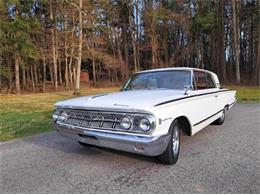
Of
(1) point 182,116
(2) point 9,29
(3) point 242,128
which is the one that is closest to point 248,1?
(2) point 9,29

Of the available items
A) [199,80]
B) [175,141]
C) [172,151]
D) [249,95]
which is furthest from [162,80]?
[249,95]

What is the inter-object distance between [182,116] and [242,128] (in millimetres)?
3266

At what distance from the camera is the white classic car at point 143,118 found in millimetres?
4000

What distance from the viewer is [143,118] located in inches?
158

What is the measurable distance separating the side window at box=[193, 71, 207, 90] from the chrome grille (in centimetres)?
244

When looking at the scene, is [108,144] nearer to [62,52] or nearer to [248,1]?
[62,52]

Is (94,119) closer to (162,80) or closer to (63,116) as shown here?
(63,116)

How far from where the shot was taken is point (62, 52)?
31.0 m

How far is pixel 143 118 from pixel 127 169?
0.91m

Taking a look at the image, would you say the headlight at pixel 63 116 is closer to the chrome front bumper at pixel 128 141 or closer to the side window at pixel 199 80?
the chrome front bumper at pixel 128 141

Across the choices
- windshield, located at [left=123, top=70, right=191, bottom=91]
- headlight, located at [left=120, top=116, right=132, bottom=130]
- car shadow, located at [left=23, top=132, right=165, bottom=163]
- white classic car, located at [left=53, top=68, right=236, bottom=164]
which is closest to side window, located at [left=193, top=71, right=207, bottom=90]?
white classic car, located at [left=53, top=68, right=236, bottom=164]

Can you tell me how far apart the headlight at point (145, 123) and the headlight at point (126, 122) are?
0.17 metres

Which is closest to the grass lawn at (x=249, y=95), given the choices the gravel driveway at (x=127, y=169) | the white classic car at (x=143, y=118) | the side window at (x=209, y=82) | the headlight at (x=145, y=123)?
the side window at (x=209, y=82)

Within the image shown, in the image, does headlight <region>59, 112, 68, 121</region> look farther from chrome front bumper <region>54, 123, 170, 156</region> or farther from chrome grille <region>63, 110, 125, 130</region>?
chrome front bumper <region>54, 123, 170, 156</region>
